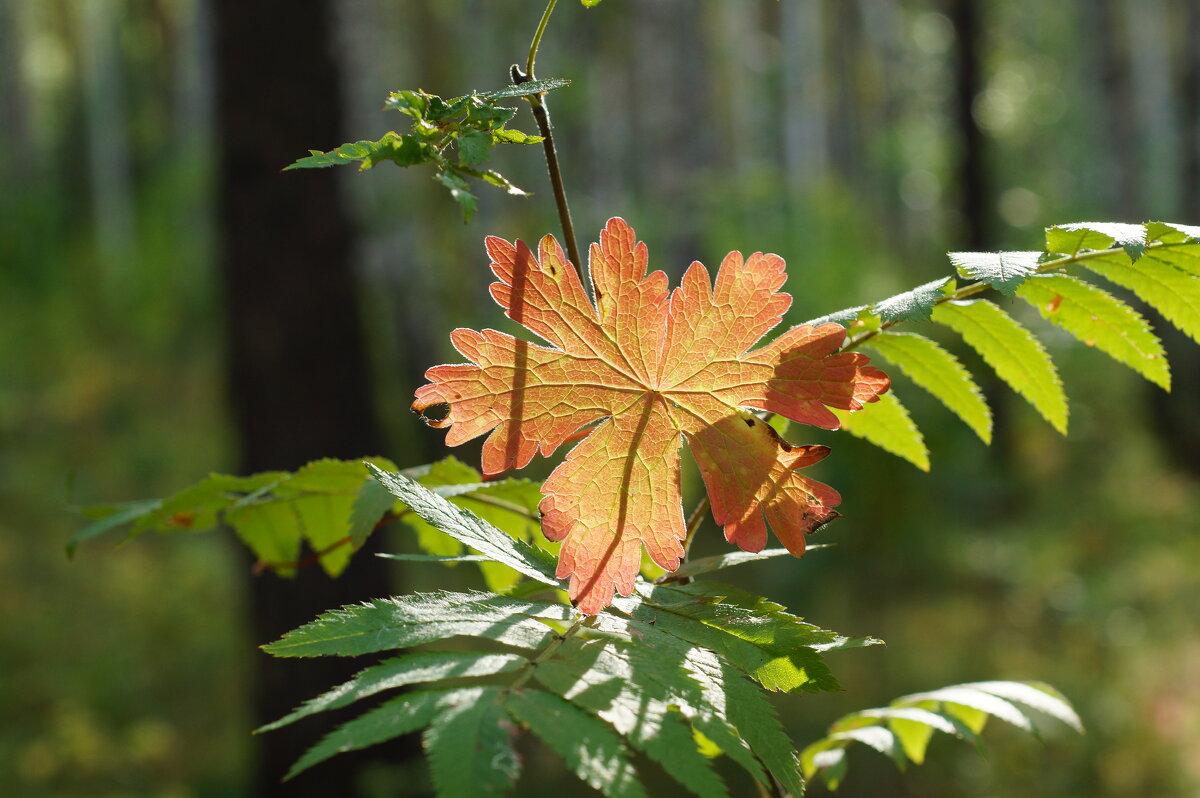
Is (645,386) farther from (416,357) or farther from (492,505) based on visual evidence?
(416,357)

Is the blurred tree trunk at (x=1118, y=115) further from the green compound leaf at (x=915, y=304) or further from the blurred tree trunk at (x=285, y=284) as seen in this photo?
the green compound leaf at (x=915, y=304)

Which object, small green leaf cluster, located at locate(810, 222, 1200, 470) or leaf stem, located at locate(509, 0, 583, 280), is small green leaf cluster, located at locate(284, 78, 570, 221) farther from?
small green leaf cluster, located at locate(810, 222, 1200, 470)

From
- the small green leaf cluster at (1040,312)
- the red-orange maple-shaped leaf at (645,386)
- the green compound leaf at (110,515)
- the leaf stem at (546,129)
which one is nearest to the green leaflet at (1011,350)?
the small green leaf cluster at (1040,312)

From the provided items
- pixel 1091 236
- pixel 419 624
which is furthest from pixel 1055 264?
pixel 419 624

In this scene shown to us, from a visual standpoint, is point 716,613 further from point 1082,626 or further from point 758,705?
point 1082,626

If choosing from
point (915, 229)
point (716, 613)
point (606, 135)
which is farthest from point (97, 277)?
point (915, 229)
